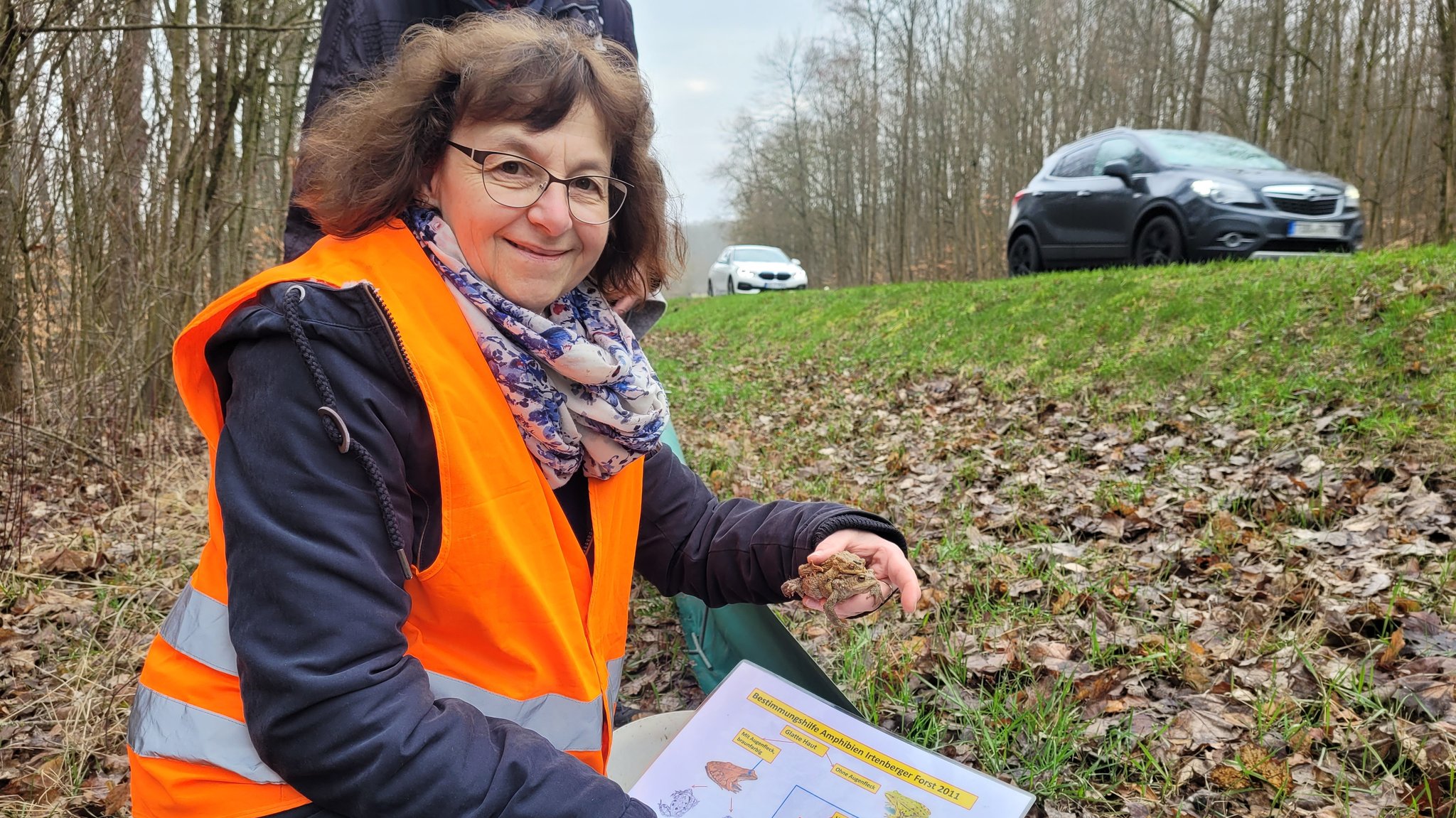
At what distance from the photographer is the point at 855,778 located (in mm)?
1638

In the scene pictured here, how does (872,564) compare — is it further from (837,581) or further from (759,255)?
(759,255)

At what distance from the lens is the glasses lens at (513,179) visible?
1506mm

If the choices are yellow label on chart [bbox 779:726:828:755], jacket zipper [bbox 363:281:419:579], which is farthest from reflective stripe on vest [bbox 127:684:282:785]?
yellow label on chart [bbox 779:726:828:755]

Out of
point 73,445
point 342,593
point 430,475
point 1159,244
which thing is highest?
point 1159,244

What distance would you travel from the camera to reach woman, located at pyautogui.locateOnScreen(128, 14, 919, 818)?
1169mm

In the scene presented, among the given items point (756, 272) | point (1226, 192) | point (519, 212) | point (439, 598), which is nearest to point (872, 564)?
point (439, 598)

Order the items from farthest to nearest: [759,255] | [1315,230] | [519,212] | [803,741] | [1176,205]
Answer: [759,255] → [1176,205] → [1315,230] → [803,741] → [519,212]

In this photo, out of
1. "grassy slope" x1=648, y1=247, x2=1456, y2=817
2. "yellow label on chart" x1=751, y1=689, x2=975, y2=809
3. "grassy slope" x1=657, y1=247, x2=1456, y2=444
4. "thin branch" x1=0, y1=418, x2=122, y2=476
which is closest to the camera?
"yellow label on chart" x1=751, y1=689, x2=975, y2=809

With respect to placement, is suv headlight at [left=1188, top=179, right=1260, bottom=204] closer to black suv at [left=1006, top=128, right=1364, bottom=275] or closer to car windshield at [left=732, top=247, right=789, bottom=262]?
black suv at [left=1006, top=128, right=1364, bottom=275]

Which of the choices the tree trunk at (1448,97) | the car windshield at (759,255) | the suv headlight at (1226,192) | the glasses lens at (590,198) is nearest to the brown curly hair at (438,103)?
the glasses lens at (590,198)

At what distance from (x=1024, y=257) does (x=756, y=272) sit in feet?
38.4

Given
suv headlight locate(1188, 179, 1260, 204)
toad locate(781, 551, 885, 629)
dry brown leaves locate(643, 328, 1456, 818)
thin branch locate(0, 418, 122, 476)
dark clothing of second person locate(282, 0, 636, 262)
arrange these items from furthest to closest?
suv headlight locate(1188, 179, 1260, 204) < thin branch locate(0, 418, 122, 476) < dry brown leaves locate(643, 328, 1456, 818) < dark clothing of second person locate(282, 0, 636, 262) < toad locate(781, 551, 885, 629)

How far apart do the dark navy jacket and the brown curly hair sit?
1.11 ft

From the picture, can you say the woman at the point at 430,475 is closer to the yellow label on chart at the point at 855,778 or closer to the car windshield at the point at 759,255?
the yellow label on chart at the point at 855,778
